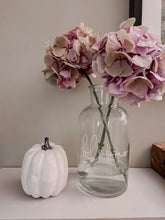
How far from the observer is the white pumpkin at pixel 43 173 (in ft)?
1.79

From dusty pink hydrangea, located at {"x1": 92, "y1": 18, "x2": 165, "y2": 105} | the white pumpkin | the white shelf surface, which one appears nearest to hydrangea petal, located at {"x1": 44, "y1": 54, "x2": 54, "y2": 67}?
dusty pink hydrangea, located at {"x1": 92, "y1": 18, "x2": 165, "y2": 105}

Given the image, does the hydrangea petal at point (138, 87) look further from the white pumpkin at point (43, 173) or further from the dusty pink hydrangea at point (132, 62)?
the white pumpkin at point (43, 173)

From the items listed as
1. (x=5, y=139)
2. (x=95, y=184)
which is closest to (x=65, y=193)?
(x=95, y=184)

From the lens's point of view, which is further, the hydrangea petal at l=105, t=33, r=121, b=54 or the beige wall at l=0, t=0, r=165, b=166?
the beige wall at l=0, t=0, r=165, b=166

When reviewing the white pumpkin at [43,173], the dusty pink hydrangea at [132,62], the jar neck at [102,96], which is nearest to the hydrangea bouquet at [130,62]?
the dusty pink hydrangea at [132,62]

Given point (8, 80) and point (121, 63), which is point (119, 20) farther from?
point (8, 80)

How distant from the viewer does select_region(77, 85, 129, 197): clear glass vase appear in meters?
0.61

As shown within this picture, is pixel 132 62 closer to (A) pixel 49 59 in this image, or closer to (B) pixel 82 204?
(A) pixel 49 59

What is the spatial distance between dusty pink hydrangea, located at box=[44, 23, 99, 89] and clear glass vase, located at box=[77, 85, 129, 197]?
98 millimetres

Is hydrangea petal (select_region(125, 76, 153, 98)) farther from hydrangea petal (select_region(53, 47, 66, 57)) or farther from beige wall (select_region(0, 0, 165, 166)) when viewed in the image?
beige wall (select_region(0, 0, 165, 166))

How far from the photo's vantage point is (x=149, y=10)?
0.73m

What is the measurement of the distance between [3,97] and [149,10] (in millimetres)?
680

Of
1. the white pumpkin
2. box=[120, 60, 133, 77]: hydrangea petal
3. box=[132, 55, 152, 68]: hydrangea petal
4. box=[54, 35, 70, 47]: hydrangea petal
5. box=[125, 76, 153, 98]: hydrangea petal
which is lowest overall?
the white pumpkin

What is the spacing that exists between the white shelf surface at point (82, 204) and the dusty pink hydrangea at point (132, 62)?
31cm
